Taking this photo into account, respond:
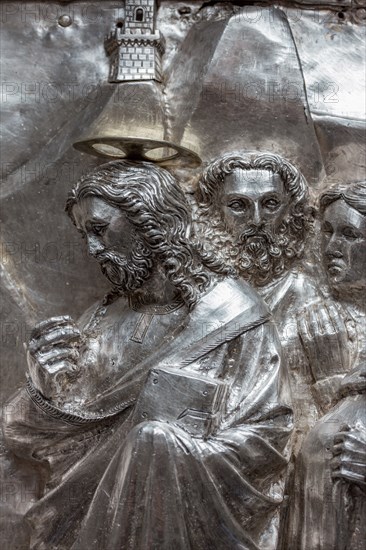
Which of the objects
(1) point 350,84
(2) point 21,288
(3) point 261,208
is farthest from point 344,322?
(2) point 21,288

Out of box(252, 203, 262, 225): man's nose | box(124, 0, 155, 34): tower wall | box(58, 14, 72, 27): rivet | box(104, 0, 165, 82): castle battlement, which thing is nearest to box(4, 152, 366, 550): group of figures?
box(252, 203, 262, 225): man's nose

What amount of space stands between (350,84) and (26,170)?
4.88 feet

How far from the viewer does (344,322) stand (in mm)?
5180

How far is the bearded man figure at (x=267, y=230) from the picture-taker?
17.0 ft

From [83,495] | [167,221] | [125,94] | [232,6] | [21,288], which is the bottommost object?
[83,495]

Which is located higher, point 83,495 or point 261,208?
point 261,208

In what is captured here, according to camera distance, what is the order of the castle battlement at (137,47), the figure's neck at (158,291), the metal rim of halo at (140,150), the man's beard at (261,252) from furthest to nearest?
the castle battlement at (137,47) → the man's beard at (261,252) → the figure's neck at (158,291) → the metal rim of halo at (140,150)

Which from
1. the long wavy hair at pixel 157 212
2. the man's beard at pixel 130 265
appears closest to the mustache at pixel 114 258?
the man's beard at pixel 130 265

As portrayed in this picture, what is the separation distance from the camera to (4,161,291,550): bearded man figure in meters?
4.68

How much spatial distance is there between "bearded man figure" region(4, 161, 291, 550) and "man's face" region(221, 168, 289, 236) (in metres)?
0.23

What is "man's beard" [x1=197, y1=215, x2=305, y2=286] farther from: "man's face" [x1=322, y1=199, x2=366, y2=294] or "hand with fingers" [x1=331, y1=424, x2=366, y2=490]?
"hand with fingers" [x1=331, y1=424, x2=366, y2=490]

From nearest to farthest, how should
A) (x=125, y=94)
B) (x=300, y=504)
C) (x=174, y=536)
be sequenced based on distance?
(x=174, y=536) < (x=300, y=504) < (x=125, y=94)

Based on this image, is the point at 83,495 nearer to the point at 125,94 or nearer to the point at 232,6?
the point at 125,94

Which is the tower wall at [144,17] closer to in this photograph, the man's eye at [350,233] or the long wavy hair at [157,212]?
the long wavy hair at [157,212]
